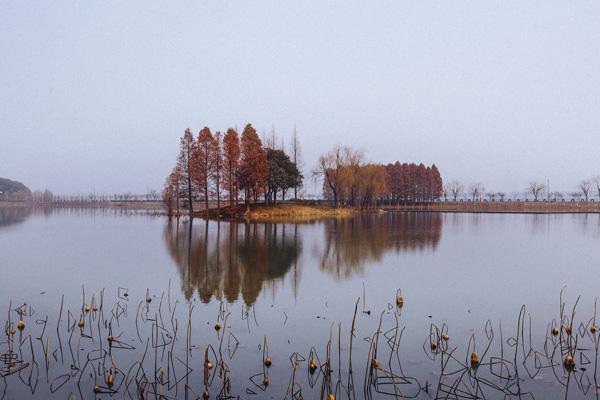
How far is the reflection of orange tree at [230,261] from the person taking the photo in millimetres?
12938

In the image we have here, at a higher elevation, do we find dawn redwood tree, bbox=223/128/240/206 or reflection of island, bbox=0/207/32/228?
dawn redwood tree, bbox=223/128/240/206

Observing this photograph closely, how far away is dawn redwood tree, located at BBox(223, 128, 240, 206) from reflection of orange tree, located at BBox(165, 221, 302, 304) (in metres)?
23.9

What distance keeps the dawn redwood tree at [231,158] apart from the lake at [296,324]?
32451 millimetres

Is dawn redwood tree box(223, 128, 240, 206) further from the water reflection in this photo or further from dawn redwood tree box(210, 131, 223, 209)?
the water reflection

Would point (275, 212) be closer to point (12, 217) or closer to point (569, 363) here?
point (12, 217)

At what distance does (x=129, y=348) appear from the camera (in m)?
7.97

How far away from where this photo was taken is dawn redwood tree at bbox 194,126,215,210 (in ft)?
173

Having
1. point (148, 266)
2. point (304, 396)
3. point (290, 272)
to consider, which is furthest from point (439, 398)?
point (148, 266)

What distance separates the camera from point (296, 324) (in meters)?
9.47

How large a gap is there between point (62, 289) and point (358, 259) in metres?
11.5

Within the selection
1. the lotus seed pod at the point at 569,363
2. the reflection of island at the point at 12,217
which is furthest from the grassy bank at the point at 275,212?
the lotus seed pod at the point at 569,363

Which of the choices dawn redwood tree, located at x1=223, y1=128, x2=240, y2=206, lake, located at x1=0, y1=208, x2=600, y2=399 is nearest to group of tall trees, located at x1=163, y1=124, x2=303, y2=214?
dawn redwood tree, located at x1=223, y1=128, x2=240, y2=206

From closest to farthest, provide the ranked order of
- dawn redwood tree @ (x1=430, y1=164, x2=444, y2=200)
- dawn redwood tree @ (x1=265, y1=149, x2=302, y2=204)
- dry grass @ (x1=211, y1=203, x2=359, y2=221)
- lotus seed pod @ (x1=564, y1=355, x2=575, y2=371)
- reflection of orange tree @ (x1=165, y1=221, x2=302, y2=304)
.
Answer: lotus seed pod @ (x1=564, y1=355, x2=575, y2=371) → reflection of orange tree @ (x1=165, y1=221, x2=302, y2=304) → dry grass @ (x1=211, y1=203, x2=359, y2=221) → dawn redwood tree @ (x1=265, y1=149, x2=302, y2=204) → dawn redwood tree @ (x1=430, y1=164, x2=444, y2=200)

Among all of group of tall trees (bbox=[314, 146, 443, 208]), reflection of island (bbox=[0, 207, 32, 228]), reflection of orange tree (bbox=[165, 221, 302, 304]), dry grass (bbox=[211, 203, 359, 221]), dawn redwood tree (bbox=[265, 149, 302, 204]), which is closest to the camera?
reflection of orange tree (bbox=[165, 221, 302, 304])
